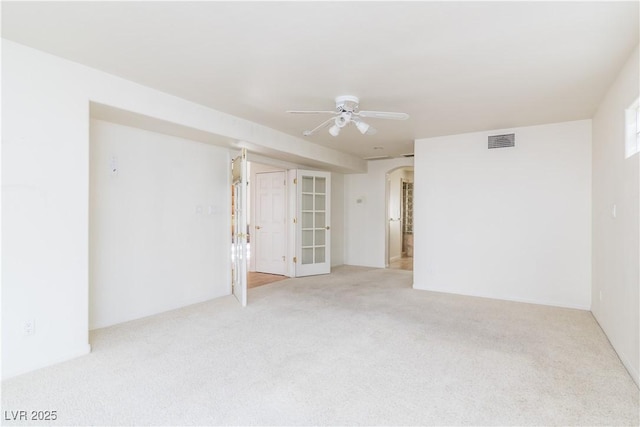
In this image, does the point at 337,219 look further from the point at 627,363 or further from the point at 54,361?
the point at 54,361

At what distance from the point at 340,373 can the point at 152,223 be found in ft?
9.50

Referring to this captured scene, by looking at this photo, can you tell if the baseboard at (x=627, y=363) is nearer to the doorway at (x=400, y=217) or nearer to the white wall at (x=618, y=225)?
the white wall at (x=618, y=225)

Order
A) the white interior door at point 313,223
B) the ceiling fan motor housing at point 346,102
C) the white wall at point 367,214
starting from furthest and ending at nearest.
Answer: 1. the white wall at point 367,214
2. the white interior door at point 313,223
3. the ceiling fan motor housing at point 346,102

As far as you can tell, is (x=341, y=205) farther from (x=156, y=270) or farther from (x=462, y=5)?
(x=462, y=5)

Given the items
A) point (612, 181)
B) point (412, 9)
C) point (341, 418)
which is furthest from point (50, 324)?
point (612, 181)

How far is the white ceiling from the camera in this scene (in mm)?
2117

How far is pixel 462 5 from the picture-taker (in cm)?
204

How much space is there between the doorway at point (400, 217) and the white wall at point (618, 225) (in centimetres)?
471

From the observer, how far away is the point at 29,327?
263 centimetres

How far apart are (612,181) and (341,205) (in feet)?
17.4

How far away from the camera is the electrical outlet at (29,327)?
261 cm

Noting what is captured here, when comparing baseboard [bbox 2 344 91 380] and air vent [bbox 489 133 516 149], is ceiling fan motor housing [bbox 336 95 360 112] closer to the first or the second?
air vent [bbox 489 133 516 149]

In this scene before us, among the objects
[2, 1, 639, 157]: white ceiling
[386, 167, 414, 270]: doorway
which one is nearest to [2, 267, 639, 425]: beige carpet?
[2, 1, 639, 157]: white ceiling

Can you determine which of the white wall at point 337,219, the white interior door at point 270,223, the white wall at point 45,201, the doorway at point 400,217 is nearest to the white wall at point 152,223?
the white wall at point 45,201
